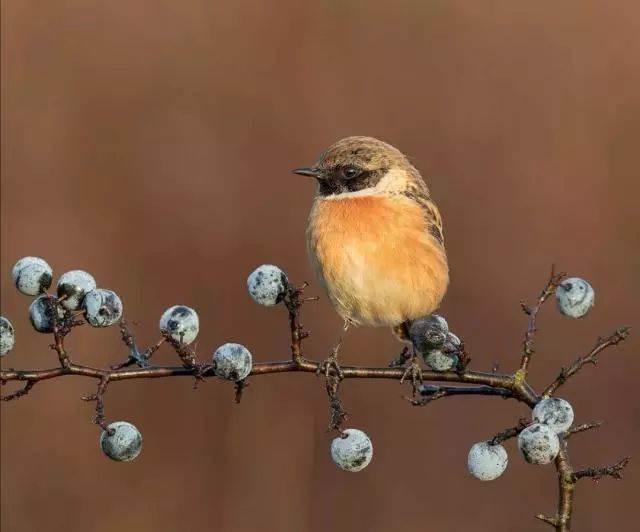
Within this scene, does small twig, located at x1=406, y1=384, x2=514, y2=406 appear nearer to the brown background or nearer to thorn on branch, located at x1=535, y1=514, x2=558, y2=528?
thorn on branch, located at x1=535, y1=514, x2=558, y2=528

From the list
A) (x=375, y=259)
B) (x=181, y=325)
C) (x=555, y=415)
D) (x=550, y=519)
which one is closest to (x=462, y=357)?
(x=555, y=415)

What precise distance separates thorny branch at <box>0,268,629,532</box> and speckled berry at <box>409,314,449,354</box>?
0.34 ft

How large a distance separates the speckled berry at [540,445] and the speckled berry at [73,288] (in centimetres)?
149

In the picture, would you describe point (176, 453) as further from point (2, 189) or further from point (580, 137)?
point (580, 137)

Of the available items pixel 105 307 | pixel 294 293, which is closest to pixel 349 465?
pixel 294 293

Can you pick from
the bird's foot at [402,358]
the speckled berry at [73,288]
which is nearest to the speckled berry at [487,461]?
the bird's foot at [402,358]

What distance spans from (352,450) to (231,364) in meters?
0.49

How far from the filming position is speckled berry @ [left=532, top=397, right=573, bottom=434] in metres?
3.16

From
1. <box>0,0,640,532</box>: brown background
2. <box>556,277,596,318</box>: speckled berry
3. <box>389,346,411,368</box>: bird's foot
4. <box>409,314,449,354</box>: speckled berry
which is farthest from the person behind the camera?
<box>0,0,640,532</box>: brown background

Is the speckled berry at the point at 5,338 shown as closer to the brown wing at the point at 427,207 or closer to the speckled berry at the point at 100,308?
the speckled berry at the point at 100,308

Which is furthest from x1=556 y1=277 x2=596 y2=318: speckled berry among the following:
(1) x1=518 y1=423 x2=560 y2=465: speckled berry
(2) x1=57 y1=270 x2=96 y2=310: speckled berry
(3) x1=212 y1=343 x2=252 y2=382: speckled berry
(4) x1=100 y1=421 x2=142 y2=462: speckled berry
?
(2) x1=57 y1=270 x2=96 y2=310: speckled berry

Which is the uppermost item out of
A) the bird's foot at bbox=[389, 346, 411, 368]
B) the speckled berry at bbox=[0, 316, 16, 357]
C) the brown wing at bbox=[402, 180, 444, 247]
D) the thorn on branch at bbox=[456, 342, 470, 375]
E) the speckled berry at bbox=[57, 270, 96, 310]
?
the brown wing at bbox=[402, 180, 444, 247]

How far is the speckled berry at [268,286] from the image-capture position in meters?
3.51

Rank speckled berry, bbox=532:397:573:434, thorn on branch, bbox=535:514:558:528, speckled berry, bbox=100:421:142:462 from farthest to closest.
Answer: speckled berry, bbox=100:421:142:462
speckled berry, bbox=532:397:573:434
thorn on branch, bbox=535:514:558:528
